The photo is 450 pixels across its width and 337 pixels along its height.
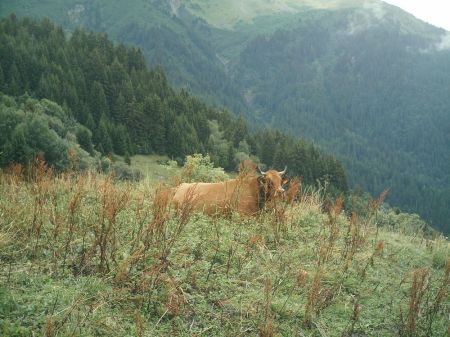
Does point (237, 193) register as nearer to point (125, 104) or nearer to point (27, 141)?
point (27, 141)

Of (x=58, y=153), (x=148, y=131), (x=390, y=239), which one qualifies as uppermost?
(x=390, y=239)

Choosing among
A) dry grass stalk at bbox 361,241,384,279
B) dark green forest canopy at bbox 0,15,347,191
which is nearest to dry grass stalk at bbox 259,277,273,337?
dry grass stalk at bbox 361,241,384,279

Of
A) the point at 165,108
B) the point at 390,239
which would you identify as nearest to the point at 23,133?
the point at 390,239

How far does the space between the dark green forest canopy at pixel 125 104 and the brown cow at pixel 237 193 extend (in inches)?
2665

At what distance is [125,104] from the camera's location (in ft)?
301

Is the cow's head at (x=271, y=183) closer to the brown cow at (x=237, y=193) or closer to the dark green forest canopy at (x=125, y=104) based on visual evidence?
the brown cow at (x=237, y=193)

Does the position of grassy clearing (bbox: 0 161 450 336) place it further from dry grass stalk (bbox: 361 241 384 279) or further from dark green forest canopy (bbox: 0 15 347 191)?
dark green forest canopy (bbox: 0 15 347 191)

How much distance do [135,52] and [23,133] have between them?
238ft

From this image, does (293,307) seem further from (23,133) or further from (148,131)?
(148,131)

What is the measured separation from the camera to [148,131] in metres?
88.6

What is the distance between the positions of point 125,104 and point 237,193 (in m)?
87.1

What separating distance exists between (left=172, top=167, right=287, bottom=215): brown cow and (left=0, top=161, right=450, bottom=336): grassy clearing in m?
1.36

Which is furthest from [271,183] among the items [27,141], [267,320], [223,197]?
[27,141]

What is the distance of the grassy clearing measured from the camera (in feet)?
14.6
